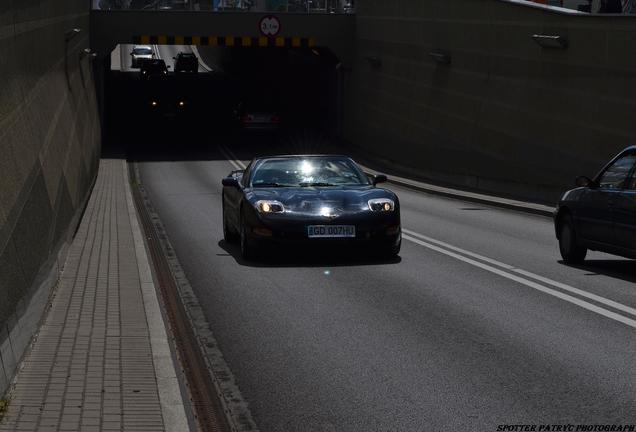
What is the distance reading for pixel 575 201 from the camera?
50.8 feet

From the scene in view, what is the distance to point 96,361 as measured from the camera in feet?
28.5

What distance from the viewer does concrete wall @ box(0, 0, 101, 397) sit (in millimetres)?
8805

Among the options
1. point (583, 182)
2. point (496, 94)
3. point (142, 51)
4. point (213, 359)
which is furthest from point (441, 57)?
point (142, 51)

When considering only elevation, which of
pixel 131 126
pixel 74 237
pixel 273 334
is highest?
pixel 273 334

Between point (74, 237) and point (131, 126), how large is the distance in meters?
45.4

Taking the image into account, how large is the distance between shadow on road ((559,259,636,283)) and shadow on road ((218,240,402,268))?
2412 mm

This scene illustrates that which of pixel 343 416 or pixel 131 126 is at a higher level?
pixel 343 416

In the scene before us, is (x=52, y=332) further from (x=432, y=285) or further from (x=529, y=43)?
(x=529, y=43)

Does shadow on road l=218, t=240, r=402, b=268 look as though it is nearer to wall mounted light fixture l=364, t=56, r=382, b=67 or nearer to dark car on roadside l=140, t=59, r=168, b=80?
wall mounted light fixture l=364, t=56, r=382, b=67

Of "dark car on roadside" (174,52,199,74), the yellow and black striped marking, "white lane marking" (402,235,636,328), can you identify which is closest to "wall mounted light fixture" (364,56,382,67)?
the yellow and black striped marking

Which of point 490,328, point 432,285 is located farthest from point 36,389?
point 432,285

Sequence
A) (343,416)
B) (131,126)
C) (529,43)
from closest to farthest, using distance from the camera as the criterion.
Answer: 1. (343,416)
2. (529,43)
3. (131,126)

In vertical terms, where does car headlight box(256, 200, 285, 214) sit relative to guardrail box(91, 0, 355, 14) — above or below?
below

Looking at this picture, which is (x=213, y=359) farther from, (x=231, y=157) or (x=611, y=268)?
(x=231, y=157)
